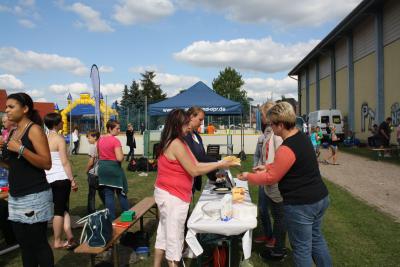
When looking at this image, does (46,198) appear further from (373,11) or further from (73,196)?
(373,11)

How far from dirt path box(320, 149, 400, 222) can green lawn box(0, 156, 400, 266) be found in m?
0.43

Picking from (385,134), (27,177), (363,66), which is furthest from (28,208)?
(363,66)

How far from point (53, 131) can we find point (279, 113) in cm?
299

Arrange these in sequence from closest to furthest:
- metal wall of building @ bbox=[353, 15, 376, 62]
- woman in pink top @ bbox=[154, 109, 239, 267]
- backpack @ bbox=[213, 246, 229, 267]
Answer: woman in pink top @ bbox=[154, 109, 239, 267] < backpack @ bbox=[213, 246, 229, 267] < metal wall of building @ bbox=[353, 15, 376, 62]

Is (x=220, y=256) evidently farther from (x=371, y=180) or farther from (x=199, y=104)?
(x=199, y=104)

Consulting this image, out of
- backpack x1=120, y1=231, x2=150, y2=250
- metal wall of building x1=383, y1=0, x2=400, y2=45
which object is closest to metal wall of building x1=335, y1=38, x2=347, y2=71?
metal wall of building x1=383, y1=0, x2=400, y2=45

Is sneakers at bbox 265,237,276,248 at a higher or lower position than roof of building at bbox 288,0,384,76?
lower

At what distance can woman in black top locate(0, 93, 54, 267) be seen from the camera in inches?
115

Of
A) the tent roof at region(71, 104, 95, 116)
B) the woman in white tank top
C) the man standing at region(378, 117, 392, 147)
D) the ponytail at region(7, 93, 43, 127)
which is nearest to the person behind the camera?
the ponytail at region(7, 93, 43, 127)

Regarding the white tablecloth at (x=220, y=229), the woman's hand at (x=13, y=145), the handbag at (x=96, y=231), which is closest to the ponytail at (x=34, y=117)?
the woman's hand at (x=13, y=145)

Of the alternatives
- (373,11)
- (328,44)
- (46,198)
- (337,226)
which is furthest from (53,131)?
(328,44)

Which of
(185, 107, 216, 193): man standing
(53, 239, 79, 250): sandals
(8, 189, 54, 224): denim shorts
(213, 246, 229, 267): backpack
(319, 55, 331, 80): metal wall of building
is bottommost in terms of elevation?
(53, 239, 79, 250): sandals

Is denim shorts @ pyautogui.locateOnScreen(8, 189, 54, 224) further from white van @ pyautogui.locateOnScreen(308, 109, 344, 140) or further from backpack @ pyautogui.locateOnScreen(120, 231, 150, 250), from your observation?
white van @ pyautogui.locateOnScreen(308, 109, 344, 140)

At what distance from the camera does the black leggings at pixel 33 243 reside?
118 inches
